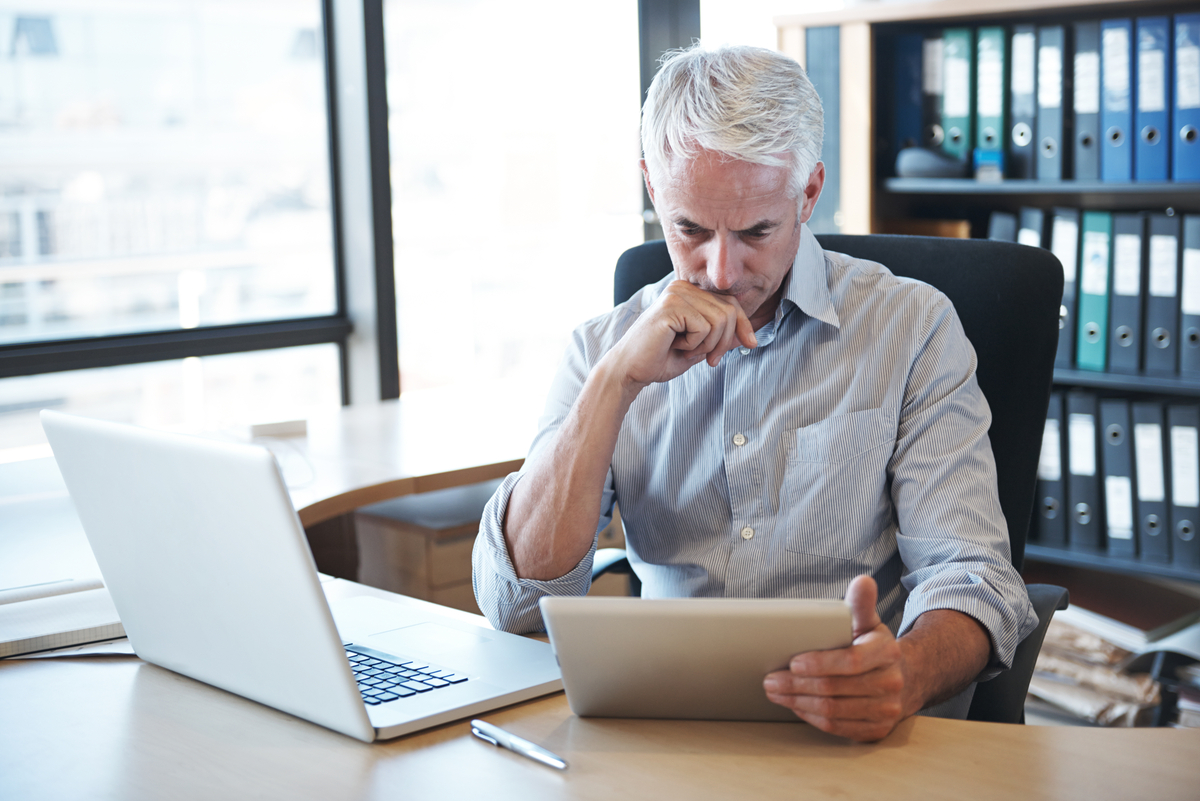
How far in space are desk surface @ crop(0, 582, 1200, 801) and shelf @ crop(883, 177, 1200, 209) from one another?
1.64 metres

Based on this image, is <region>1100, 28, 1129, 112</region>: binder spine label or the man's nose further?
<region>1100, 28, 1129, 112</region>: binder spine label

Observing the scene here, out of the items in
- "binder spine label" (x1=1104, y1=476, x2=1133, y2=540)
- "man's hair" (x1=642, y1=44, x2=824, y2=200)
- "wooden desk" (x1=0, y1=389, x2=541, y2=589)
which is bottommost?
"binder spine label" (x1=1104, y1=476, x2=1133, y2=540)

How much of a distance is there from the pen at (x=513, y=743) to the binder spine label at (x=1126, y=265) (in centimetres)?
185

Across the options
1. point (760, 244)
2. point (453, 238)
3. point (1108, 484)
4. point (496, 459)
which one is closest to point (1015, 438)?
point (760, 244)

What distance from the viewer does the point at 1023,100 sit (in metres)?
2.37

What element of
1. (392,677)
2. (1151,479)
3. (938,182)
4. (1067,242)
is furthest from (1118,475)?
(392,677)

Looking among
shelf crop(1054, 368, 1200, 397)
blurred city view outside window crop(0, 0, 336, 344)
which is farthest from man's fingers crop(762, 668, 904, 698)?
blurred city view outside window crop(0, 0, 336, 344)

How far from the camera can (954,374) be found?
125 cm

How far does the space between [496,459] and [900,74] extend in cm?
139

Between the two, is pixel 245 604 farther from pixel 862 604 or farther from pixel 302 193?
pixel 302 193

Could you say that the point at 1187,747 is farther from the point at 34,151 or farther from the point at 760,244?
the point at 34,151

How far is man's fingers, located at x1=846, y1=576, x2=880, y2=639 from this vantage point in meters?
0.88

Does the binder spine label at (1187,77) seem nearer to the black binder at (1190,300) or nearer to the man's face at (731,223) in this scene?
the black binder at (1190,300)

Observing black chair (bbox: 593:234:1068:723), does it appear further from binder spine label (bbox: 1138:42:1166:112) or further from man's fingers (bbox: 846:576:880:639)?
binder spine label (bbox: 1138:42:1166:112)
